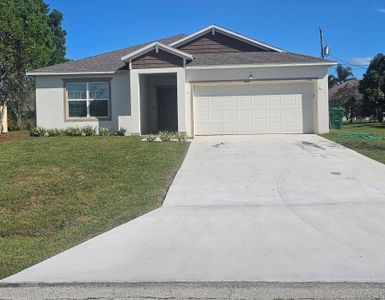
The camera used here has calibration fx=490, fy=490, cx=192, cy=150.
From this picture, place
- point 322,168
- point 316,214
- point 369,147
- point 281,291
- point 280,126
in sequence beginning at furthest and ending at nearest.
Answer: point 280,126, point 369,147, point 322,168, point 316,214, point 281,291

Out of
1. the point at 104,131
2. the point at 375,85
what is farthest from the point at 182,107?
the point at 375,85

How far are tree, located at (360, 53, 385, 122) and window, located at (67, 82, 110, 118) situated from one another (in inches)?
925

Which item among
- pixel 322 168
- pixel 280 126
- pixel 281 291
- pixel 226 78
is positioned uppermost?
pixel 226 78

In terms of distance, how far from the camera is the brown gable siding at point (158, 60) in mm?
21031

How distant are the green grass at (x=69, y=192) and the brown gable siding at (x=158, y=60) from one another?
5.70m

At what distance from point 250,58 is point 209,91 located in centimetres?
252

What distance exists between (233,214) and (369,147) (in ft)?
31.8

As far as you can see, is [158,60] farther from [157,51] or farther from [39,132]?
[39,132]

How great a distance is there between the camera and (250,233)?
7.57 metres

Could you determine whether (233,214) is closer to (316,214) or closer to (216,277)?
(316,214)

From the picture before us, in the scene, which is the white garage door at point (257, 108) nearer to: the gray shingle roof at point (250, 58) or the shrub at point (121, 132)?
the gray shingle roof at point (250, 58)

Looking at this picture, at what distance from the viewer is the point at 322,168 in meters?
13.1

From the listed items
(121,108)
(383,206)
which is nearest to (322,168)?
(383,206)

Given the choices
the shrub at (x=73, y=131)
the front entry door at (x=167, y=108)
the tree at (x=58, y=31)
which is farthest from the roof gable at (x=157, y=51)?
the tree at (x=58, y=31)
